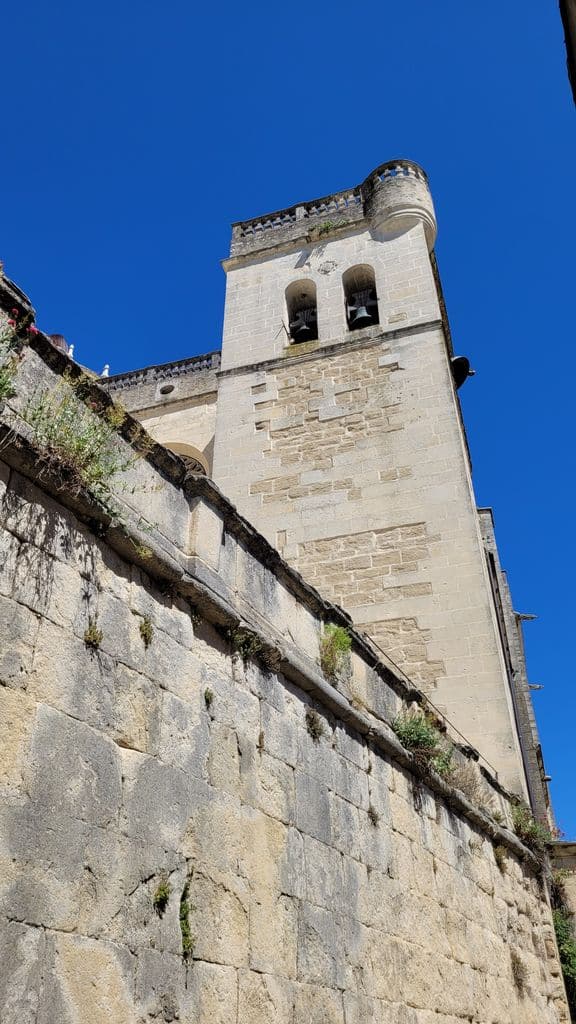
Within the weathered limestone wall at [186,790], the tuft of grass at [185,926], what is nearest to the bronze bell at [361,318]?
the weathered limestone wall at [186,790]

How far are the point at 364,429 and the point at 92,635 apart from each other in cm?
737

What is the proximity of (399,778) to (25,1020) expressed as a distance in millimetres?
3517

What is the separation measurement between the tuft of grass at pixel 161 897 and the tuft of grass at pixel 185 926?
4.1 inches

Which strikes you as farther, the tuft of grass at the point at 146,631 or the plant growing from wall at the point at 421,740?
the plant growing from wall at the point at 421,740

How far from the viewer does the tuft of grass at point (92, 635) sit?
10.3 feet

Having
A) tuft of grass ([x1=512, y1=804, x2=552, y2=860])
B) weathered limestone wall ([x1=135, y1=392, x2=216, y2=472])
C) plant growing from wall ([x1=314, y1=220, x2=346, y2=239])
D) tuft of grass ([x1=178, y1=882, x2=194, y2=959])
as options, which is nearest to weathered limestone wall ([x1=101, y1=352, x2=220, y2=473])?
weathered limestone wall ([x1=135, y1=392, x2=216, y2=472])

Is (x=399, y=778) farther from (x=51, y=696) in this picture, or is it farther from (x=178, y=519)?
(x=51, y=696)

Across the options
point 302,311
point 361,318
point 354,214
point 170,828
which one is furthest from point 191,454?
point 170,828

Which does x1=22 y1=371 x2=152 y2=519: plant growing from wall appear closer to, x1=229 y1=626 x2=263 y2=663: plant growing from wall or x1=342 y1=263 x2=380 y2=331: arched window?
x1=229 y1=626 x2=263 y2=663: plant growing from wall

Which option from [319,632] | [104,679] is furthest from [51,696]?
[319,632]

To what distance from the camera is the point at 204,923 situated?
3.25m

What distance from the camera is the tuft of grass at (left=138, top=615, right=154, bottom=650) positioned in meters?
3.43

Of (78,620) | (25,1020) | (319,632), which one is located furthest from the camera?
(319,632)

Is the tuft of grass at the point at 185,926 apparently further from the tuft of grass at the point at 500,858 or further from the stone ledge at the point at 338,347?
the stone ledge at the point at 338,347
